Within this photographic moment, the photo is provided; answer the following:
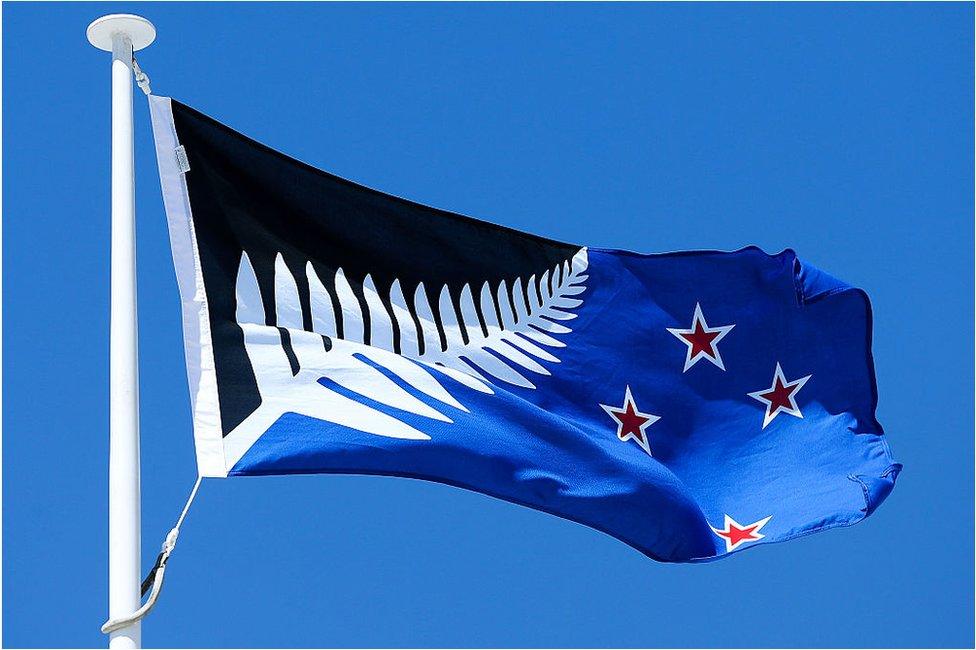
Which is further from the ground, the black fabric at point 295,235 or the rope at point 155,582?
the black fabric at point 295,235

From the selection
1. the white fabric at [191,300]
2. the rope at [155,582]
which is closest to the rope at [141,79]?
the white fabric at [191,300]

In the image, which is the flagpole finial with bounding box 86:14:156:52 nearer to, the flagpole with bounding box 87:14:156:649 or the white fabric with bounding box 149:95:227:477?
the flagpole with bounding box 87:14:156:649

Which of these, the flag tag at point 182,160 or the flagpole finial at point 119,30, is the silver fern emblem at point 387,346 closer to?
the flag tag at point 182,160

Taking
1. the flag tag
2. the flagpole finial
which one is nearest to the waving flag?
the flag tag

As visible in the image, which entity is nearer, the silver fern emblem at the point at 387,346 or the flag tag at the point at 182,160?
the silver fern emblem at the point at 387,346

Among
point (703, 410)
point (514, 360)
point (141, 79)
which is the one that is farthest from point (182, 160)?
point (703, 410)

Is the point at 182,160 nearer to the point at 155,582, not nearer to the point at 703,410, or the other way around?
the point at 155,582
